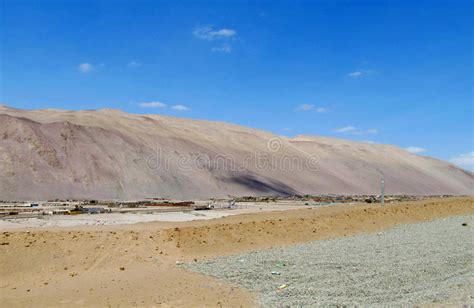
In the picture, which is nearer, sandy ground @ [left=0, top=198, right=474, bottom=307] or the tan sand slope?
sandy ground @ [left=0, top=198, right=474, bottom=307]

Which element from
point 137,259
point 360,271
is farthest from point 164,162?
point 360,271

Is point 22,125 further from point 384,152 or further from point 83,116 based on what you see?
point 384,152

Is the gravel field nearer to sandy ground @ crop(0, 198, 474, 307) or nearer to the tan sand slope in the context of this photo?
sandy ground @ crop(0, 198, 474, 307)

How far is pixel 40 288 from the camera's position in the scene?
532 inches

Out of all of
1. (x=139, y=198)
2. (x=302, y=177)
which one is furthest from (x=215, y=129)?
(x=139, y=198)

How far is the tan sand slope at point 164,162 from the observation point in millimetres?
68875

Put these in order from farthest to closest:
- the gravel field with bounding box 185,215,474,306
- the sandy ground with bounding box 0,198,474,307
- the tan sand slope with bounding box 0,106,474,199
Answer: the tan sand slope with bounding box 0,106,474,199 → the sandy ground with bounding box 0,198,474,307 → the gravel field with bounding box 185,215,474,306

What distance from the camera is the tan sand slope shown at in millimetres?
68875

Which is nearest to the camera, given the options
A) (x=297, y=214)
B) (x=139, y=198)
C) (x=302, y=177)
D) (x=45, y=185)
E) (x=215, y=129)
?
(x=297, y=214)

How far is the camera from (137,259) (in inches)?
656

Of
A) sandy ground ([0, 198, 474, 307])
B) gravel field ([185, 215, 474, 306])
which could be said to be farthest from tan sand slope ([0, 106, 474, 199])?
gravel field ([185, 215, 474, 306])

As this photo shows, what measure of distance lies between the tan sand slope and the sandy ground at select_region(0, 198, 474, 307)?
48057 mm

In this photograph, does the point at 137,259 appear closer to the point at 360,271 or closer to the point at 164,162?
the point at 360,271

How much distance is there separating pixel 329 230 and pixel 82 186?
170 ft
